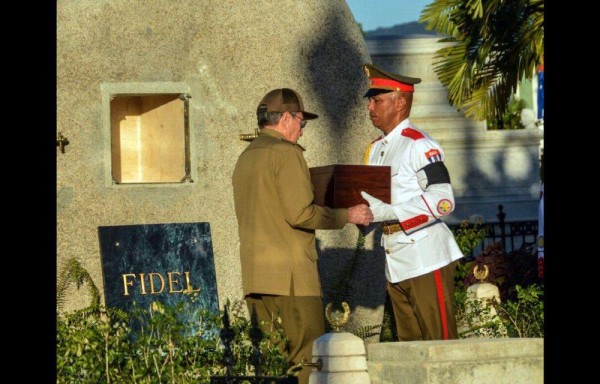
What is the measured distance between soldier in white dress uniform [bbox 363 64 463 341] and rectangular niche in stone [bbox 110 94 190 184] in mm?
2145

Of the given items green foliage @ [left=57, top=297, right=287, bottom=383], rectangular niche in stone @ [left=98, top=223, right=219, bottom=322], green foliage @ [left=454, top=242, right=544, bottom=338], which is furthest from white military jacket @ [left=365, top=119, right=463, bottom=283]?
rectangular niche in stone @ [left=98, top=223, right=219, bottom=322]

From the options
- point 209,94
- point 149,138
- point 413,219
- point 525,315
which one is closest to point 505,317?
point 525,315

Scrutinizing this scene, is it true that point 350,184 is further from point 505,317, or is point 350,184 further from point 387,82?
point 505,317

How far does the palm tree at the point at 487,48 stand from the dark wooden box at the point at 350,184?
630 centimetres

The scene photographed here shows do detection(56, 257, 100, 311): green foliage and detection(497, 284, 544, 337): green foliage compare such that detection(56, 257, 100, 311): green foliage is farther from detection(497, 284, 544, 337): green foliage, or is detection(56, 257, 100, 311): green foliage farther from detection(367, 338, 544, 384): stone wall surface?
detection(367, 338, 544, 384): stone wall surface

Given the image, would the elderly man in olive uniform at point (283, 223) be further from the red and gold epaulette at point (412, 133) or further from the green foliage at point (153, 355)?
the red and gold epaulette at point (412, 133)

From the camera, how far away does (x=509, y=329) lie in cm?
980

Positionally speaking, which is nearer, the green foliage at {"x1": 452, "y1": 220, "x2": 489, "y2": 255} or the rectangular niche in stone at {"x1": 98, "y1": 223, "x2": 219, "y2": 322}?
the rectangular niche in stone at {"x1": 98, "y1": 223, "x2": 219, "y2": 322}

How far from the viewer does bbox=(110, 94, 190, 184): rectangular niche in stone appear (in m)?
10.1

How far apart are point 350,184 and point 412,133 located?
1.54ft

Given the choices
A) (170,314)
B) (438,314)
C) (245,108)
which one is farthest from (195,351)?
(245,108)

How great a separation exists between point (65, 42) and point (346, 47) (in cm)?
205

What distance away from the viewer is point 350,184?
808 cm
